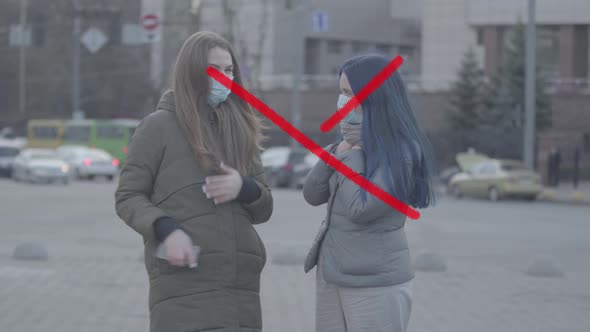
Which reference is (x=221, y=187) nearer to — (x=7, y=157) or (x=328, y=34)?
(x=7, y=157)

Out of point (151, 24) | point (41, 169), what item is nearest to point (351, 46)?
point (151, 24)

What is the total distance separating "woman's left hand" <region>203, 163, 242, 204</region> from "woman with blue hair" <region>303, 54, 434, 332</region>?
17.9 inches

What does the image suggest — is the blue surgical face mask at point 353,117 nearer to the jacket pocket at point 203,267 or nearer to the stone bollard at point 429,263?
the jacket pocket at point 203,267

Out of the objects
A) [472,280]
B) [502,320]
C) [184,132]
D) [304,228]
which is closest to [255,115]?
[184,132]

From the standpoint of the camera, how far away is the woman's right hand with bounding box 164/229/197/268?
11.9 ft

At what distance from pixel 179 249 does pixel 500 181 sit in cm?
2807

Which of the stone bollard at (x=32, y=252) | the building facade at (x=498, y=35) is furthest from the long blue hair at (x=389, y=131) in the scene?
the building facade at (x=498, y=35)

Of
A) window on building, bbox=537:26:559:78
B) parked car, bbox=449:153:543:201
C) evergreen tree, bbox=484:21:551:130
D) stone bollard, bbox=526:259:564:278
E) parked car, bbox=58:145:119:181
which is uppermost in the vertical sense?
window on building, bbox=537:26:559:78

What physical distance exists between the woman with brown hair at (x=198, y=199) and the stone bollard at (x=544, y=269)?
804 centimetres

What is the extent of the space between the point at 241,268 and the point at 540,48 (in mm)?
61856

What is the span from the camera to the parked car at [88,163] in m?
43.4

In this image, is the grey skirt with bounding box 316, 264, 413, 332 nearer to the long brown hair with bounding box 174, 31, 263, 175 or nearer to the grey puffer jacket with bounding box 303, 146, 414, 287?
the grey puffer jacket with bounding box 303, 146, 414, 287

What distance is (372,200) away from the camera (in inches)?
154

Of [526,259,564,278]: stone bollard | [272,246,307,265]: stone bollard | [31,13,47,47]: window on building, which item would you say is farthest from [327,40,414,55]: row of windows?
[526,259,564,278]: stone bollard
